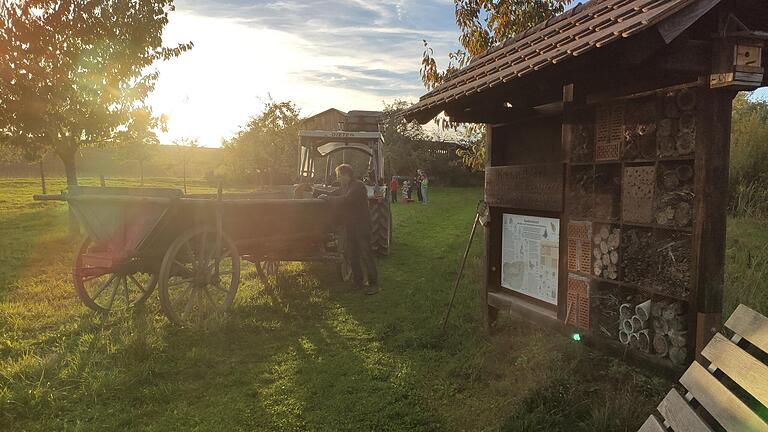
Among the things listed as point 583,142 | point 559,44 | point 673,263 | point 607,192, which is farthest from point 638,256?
point 559,44

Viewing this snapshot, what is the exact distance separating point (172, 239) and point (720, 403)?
16.0 feet

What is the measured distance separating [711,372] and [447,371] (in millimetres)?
2227

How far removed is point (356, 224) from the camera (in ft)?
22.9

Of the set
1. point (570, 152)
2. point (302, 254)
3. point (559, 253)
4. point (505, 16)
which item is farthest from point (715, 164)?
point (302, 254)

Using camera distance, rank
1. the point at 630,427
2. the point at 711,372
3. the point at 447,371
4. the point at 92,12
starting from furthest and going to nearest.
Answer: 1. the point at 92,12
2. the point at 447,371
3. the point at 630,427
4. the point at 711,372

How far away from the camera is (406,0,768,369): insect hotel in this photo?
102 inches

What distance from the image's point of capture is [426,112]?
439cm

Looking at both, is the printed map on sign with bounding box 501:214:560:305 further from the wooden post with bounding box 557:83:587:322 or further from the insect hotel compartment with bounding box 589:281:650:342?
the insect hotel compartment with bounding box 589:281:650:342

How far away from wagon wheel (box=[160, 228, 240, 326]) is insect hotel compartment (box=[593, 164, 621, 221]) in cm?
387

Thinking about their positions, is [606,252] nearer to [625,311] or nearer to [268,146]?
[625,311]

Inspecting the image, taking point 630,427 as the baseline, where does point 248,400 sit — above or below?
below

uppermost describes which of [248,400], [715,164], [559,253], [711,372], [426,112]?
[426,112]

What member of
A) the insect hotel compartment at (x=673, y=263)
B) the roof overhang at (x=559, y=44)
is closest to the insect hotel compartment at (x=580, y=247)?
the insect hotel compartment at (x=673, y=263)

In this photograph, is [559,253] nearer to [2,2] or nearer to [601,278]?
[601,278]
